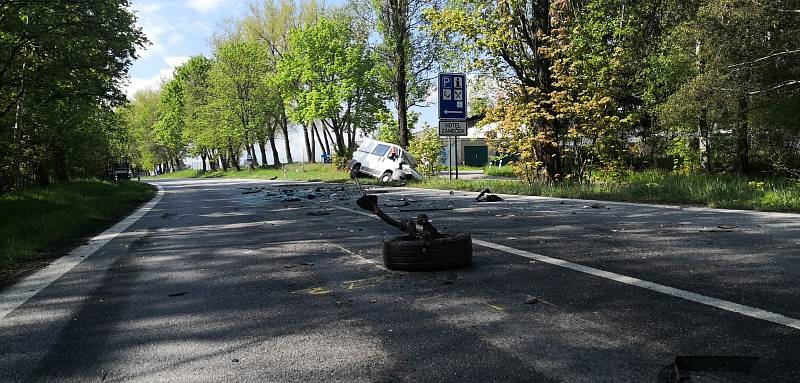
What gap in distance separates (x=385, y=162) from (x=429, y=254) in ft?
69.9

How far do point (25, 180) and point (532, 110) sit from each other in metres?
20.3

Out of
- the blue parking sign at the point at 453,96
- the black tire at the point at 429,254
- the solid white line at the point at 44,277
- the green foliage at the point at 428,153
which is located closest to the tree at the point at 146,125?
the green foliage at the point at 428,153

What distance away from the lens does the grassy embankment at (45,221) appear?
765cm

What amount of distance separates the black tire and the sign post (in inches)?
600

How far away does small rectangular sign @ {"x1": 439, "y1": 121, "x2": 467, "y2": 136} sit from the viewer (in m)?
20.2

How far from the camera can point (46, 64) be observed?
53.1 ft

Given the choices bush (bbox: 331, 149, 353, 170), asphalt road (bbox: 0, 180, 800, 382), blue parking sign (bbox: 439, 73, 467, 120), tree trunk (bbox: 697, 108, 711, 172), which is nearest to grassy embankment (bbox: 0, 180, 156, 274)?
asphalt road (bbox: 0, 180, 800, 382)

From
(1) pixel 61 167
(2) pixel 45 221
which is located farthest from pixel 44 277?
(1) pixel 61 167

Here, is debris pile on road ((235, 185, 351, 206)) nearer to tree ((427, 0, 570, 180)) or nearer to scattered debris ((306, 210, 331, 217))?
scattered debris ((306, 210, 331, 217))

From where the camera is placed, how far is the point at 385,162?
2617cm

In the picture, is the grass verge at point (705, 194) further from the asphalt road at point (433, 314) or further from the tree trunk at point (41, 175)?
the tree trunk at point (41, 175)

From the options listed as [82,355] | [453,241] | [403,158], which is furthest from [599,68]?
[82,355]

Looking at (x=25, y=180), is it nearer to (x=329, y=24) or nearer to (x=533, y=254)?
(x=533, y=254)

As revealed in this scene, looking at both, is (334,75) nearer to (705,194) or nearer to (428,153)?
(428,153)
